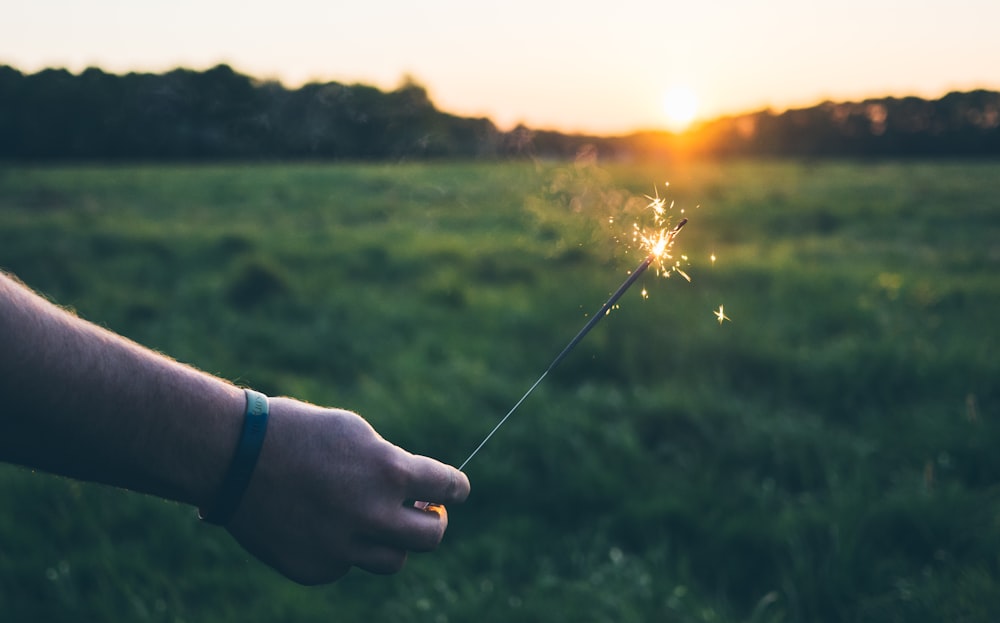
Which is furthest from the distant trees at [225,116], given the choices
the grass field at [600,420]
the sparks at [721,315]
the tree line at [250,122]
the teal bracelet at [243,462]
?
the teal bracelet at [243,462]

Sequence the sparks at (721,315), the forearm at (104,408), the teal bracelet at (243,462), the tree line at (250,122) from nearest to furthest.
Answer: the forearm at (104,408)
the teal bracelet at (243,462)
the sparks at (721,315)
the tree line at (250,122)

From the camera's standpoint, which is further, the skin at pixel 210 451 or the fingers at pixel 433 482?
the fingers at pixel 433 482

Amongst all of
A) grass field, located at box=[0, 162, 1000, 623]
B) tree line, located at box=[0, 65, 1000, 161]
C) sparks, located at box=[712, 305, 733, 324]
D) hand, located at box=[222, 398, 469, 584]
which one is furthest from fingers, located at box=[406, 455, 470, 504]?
tree line, located at box=[0, 65, 1000, 161]

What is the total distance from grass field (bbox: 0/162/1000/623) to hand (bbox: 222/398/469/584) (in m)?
1.03

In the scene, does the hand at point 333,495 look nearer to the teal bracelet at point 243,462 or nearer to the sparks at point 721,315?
the teal bracelet at point 243,462

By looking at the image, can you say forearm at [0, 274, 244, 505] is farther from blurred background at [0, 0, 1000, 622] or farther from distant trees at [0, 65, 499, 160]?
distant trees at [0, 65, 499, 160]

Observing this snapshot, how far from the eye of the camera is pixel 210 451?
47.1 inches

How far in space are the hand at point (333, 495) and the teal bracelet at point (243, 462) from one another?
0.04 ft

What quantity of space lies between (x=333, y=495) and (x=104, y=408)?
0.39 metres

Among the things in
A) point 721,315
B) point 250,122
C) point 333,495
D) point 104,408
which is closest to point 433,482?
point 333,495

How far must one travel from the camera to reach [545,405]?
375cm

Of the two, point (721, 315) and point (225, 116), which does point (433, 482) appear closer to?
point (721, 315)

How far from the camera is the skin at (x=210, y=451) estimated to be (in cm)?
110

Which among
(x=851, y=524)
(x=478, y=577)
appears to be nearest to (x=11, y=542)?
(x=478, y=577)
